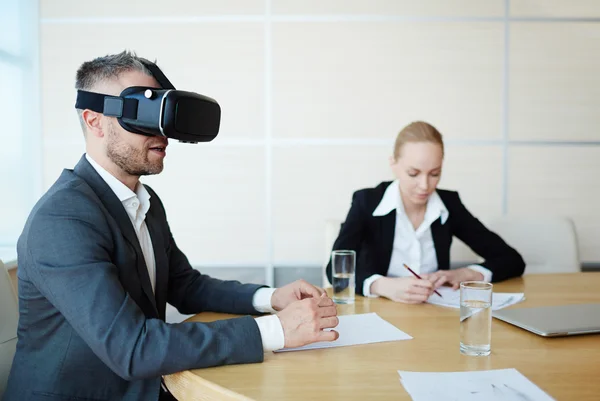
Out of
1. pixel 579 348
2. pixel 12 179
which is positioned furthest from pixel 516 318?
pixel 12 179

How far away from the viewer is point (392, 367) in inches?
46.1

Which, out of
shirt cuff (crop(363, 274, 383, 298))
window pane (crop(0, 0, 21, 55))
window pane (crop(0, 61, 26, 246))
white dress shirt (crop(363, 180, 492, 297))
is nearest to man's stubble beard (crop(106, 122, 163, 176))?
shirt cuff (crop(363, 274, 383, 298))

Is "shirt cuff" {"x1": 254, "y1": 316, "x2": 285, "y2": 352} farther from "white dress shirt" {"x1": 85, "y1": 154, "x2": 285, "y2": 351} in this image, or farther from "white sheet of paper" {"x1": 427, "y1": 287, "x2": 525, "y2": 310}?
"white sheet of paper" {"x1": 427, "y1": 287, "x2": 525, "y2": 310}

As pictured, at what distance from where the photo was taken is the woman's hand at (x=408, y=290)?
5.62ft

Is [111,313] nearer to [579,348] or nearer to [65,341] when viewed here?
[65,341]

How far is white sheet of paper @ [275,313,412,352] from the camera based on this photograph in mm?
1324

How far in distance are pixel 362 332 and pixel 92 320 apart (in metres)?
0.62

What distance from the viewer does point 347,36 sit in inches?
137

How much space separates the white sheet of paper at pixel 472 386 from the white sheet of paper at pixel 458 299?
0.58 metres

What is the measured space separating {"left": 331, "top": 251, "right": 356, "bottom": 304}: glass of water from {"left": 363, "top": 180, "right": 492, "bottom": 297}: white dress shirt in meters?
0.64

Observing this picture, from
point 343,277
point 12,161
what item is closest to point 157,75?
point 343,277

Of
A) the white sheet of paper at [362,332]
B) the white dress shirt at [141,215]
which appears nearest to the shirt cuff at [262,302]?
the white dress shirt at [141,215]

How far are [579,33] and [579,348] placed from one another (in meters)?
2.78

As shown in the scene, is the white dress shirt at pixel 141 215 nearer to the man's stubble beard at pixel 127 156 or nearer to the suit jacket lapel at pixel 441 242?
the man's stubble beard at pixel 127 156
